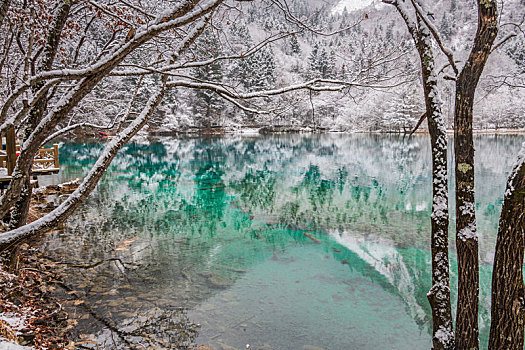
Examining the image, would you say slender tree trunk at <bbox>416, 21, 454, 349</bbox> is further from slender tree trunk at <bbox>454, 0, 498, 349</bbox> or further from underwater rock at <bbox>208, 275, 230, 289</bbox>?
underwater rock at <bbox>208, 275, 230, 289</bbox>

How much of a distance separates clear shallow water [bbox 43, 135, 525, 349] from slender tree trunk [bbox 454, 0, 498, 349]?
6.50 feet

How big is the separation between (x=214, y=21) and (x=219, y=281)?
16.1 feet

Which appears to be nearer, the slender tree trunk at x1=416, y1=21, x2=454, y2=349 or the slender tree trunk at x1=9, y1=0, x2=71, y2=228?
the slender tree trunk at x1=416, y1=21, x2=454, y2=349

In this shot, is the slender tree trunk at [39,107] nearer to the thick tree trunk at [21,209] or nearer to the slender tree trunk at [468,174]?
the thick tree trunk at [21,209]

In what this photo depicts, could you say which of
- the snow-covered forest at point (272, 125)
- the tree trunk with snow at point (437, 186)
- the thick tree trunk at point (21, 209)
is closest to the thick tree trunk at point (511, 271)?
the snow-covered forest at point (272, 125)

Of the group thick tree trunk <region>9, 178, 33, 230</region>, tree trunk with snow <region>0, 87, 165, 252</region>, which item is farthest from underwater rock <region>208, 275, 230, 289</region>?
tree trunk with snow <region>0, 87, 165, 252</region>

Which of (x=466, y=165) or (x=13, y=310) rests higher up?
(x=466, y=165)

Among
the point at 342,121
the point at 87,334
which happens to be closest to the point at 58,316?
the point at 87,334

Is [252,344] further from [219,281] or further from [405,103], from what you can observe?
[405,103]

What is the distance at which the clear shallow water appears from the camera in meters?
5.52

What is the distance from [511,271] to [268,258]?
566 cm

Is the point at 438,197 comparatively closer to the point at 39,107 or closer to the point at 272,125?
the point at 39,107

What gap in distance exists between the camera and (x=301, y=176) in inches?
778

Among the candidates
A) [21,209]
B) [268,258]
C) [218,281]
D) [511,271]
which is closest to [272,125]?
[268,258]
